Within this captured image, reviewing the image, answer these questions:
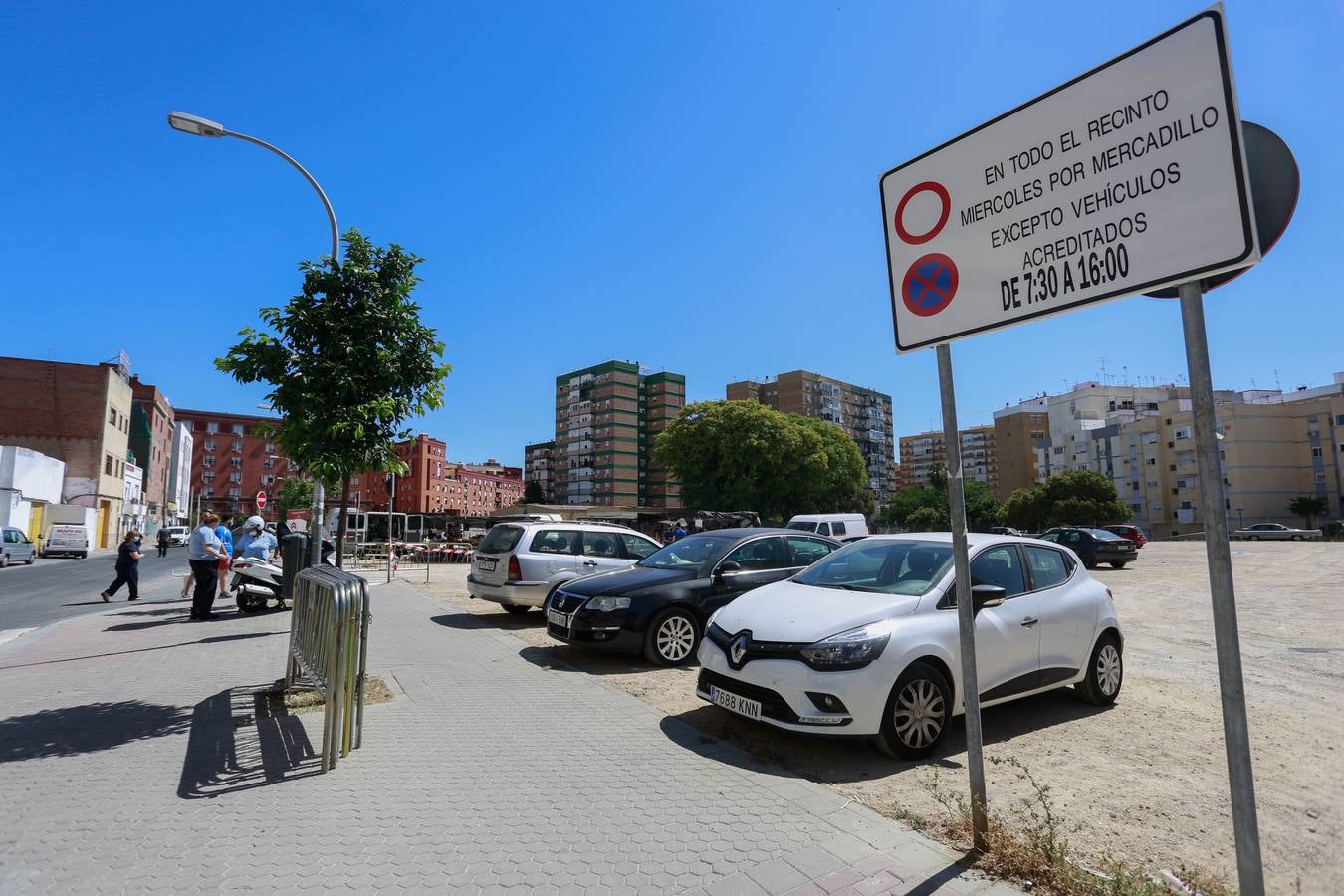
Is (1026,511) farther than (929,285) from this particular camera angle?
Yes

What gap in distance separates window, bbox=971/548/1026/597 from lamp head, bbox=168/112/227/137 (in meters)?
10.1

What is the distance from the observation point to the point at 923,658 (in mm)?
4977

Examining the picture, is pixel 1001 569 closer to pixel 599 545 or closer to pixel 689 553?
pixel 689 553

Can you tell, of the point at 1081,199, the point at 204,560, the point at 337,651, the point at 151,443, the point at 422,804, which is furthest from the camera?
the point at 151,443

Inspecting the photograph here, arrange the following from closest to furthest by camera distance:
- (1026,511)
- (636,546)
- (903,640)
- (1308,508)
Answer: (903,640) → (636,546) → (1026,511) → (1308,508)

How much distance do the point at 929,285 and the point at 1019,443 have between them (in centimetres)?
13777

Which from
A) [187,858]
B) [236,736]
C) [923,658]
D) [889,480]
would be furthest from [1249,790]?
[889,480]

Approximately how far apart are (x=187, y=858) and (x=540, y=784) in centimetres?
179

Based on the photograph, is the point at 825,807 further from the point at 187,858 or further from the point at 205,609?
the point at 205,609

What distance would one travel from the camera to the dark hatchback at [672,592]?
26.0 feet

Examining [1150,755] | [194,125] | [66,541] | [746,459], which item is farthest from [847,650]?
[746,459]

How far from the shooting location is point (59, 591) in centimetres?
1739

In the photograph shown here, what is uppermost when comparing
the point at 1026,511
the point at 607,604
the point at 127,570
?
the point at 1026,511

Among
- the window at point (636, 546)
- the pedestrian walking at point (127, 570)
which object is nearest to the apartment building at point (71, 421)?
the pedestrian walking at point (127, 570)
